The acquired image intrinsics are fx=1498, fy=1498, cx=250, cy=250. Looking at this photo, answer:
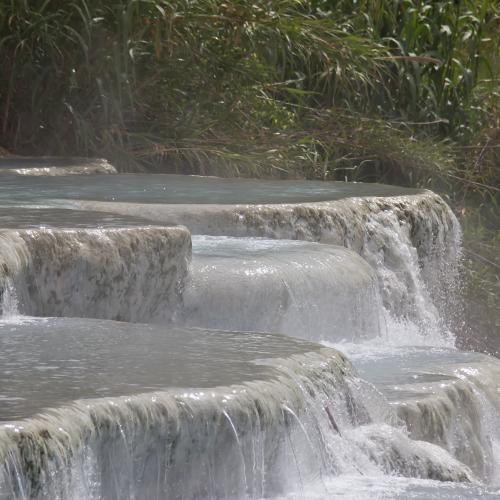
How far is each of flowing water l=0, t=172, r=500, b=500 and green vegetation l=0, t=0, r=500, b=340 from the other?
1270 mm

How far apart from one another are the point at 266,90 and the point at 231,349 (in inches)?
244

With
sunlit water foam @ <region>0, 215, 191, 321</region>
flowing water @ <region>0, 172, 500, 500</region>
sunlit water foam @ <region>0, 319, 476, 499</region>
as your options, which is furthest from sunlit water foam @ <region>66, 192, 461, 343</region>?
sunlit water foam @ <region>0, 319, 476, 499</region>

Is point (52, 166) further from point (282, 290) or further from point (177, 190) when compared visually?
point (282, 290)

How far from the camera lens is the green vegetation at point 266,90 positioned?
372 inches

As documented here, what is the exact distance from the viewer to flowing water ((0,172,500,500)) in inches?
147

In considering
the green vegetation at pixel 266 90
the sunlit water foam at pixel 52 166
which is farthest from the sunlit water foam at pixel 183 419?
the green vegetation at pixel 266 90

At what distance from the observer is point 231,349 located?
4.55m

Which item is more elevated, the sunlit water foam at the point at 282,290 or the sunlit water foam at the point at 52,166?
the sunlit water foam at the point at 282,290

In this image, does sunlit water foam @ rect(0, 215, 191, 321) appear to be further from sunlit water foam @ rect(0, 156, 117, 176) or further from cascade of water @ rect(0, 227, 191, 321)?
sunlit water foam @ rect(0, 156, 117, 176)

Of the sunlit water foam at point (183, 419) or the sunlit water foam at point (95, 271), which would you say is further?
the sunlit water foam at point (95, 271)

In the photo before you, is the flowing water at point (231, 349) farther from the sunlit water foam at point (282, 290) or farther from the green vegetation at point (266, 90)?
the green vegetation at point (266, 90)

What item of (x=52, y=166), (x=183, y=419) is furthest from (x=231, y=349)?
(x=52, y=166)

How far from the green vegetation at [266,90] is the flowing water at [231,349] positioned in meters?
1.27

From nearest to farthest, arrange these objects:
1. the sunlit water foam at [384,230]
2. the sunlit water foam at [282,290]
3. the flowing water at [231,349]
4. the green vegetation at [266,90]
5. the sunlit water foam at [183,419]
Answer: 1. the sunlit water foam at [183,419]
2. the flowing water at [231,349]
3. the sunlit water foam at [282,290]
4. the sunlit water foam at [384,230]
5. the green vegetation at [266,90]
